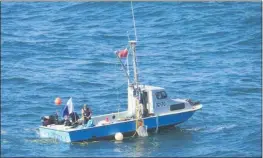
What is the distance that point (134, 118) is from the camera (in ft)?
162

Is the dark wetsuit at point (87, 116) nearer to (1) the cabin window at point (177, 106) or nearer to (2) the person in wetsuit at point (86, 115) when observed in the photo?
(2) the person in wetsuit at point (86, 115)

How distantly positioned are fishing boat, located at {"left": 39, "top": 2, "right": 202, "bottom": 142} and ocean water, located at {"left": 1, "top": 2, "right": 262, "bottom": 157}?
A: 2.08ft

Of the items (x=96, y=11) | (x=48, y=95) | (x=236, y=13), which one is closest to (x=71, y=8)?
(x=96, y=11)

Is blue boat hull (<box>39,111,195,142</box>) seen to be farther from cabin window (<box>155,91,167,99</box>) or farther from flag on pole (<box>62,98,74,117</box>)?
flag on pole (<box>62,98,74,117</box>)

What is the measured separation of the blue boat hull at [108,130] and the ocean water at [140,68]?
21.6 inches

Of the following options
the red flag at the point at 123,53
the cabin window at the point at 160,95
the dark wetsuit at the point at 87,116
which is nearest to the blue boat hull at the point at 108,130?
the dark wetsuit at the point at 87,116

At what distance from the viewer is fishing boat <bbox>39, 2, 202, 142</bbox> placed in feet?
155

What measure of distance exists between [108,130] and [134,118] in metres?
2.23

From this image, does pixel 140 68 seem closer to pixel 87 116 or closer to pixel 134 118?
pixel 134 118

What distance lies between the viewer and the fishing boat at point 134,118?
155ft

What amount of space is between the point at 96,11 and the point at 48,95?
32.6m

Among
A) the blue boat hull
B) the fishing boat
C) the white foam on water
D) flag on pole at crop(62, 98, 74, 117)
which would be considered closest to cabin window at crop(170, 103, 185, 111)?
the fishing boat

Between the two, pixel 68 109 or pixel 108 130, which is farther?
pixel 68 109

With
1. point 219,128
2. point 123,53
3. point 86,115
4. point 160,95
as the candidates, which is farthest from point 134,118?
point 219,128
